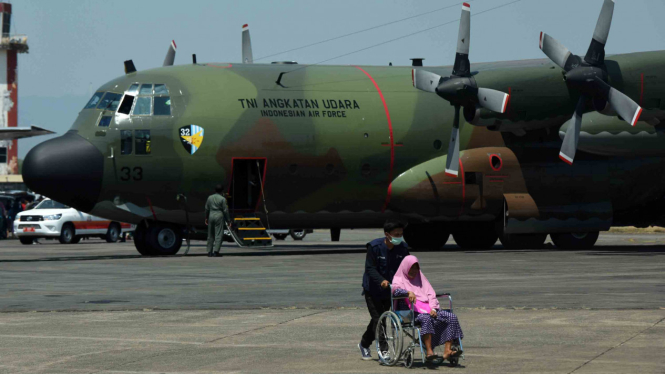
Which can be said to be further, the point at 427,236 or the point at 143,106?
the point at 427,236

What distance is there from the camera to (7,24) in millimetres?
123188

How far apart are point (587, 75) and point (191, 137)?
11201 millimetres

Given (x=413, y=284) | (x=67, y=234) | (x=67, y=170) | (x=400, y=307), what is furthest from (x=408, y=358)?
(x=67, y=234)

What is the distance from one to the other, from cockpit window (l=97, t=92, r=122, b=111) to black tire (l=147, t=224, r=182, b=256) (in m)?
3.68

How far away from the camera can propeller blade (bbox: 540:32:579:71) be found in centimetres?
2678

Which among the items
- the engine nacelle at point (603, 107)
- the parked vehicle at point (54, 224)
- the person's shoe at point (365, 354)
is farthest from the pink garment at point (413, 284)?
the parked vehicle at point (54, 224)

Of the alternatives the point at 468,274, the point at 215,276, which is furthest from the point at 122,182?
the point at 468,274

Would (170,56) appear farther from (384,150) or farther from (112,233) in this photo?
(112,233)

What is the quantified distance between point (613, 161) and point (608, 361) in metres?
20.8

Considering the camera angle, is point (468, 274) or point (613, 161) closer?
point (468, 274)

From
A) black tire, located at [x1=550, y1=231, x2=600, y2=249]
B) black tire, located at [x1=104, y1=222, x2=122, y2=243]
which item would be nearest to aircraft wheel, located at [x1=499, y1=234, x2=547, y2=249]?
black tire, located at [x1=550, y1=231, x2=600, y2=249]

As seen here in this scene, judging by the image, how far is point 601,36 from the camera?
2648 cm

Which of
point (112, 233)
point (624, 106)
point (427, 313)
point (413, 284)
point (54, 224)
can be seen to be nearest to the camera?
point (427, 313)

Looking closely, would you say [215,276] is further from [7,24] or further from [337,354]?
[7,24]
